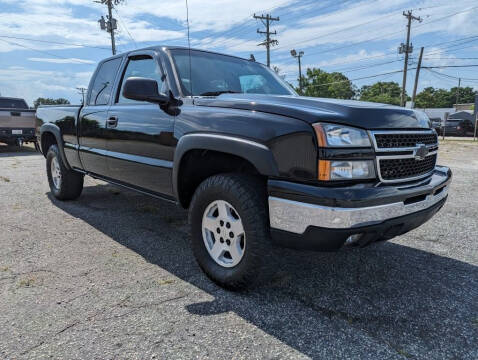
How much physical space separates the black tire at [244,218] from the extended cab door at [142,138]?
562mm

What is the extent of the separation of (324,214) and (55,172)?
462 centimetres

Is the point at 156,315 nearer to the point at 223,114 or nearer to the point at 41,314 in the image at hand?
the point at 41,314

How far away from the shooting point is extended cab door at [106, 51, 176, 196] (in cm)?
305

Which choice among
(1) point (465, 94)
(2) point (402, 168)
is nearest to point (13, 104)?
(2) point (402, 168)

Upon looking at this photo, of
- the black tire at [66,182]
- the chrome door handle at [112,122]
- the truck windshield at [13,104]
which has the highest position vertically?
the truck windshield at [13,104]

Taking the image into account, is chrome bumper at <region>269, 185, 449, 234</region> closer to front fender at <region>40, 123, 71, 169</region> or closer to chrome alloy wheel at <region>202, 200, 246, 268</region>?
chrome alloy wheel at <region>202, 200, 246, 268</region>

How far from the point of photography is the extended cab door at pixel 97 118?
3947 millimetres

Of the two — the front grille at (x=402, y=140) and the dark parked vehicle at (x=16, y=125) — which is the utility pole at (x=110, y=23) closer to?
the dark parked vehicle at (x=16, y=125)

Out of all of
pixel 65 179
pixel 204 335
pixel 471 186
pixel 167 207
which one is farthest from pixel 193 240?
pixel 471 186

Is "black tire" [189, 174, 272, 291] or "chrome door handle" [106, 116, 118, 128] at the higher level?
"chrome door handle" [106, 116, 118, 128]

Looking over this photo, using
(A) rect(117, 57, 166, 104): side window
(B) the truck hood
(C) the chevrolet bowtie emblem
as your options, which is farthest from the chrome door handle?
(C) the chevrolet bowtie emblem

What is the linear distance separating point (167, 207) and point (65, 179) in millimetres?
1481

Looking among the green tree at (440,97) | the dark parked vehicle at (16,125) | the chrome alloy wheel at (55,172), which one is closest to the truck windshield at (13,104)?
the dark parked vehicle at (16,125)

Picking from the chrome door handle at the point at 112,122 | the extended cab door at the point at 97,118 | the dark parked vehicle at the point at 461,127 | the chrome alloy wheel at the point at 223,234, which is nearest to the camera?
the chrome alloy wheel at the point at 223,234
